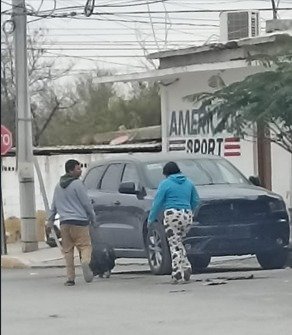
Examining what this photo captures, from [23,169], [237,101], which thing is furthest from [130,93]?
[237,101]

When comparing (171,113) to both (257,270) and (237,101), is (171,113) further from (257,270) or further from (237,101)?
(257,270)

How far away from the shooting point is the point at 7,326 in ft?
36.7

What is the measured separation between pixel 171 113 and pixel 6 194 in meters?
5.17

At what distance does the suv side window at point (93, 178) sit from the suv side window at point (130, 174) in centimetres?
74

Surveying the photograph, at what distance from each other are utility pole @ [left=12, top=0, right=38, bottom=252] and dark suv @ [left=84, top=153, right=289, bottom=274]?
483cm

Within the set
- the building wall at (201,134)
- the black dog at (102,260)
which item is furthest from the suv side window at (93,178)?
the building wall at (201,134)

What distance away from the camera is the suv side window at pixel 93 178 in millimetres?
17906

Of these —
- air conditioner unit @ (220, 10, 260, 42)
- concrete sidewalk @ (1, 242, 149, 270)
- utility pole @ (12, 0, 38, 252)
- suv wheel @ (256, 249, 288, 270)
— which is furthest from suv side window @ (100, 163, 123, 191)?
air conditioner unit @ (220, 10, 260, 42)

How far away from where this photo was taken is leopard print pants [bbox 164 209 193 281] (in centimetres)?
1452

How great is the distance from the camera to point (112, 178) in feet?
57.4

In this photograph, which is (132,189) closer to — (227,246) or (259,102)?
(227,246)

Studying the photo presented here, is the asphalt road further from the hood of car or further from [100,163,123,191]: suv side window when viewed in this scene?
[100,163,123,191]: suv side window

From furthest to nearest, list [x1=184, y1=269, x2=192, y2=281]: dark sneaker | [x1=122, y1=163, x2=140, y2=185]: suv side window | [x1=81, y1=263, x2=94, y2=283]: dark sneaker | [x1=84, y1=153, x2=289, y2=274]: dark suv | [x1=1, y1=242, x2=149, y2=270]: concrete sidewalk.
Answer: [x1=1, y1=242, x2=149, y2=270]: concrete sidewalk → [x1=122, y1=163, x2=140, y2=185]: suv side window → [x1=84, y1=153, x2=289, y2=274]: dark suv → [x1=81, y1=263, x2=94, y2=283]: dark sneaker → [x1=184, y1=269, x2=192, y2=281]: dark sneaker

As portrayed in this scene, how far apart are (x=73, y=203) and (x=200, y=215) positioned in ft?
6.09
